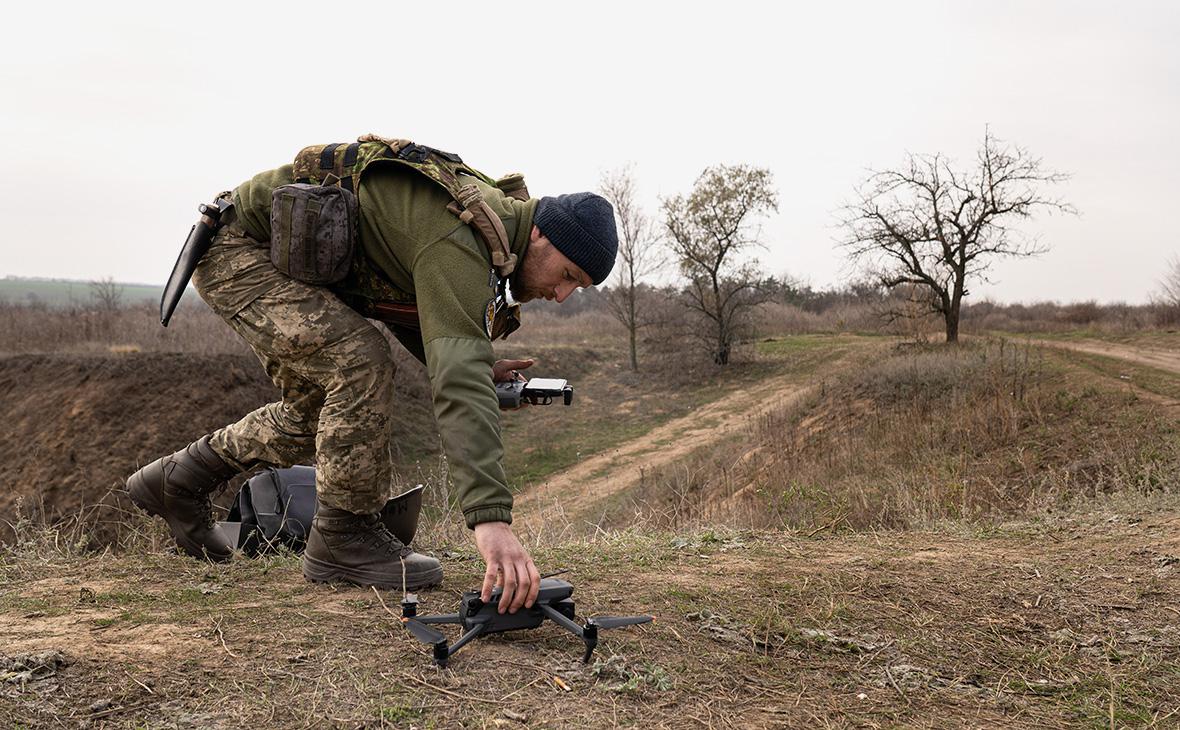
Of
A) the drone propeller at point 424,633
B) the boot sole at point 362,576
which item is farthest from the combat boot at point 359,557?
the drone propeller at point 424,633

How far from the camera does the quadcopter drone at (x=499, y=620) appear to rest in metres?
2.35

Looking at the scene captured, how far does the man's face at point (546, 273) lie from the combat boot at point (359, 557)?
109 cm

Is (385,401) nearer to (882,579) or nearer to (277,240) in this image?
(277,240)

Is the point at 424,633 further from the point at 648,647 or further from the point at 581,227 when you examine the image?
the point at 581,227

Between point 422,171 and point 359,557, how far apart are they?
148 centimetres

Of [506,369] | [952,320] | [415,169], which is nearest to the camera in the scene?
[415,169]

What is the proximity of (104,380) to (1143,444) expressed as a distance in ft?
59.8

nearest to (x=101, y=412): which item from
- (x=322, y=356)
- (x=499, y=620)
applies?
(x=322, y=356)

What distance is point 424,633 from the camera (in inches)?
93.9

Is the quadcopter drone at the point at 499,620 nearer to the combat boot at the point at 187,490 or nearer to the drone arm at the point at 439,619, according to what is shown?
the drone arm at the point at 439,619

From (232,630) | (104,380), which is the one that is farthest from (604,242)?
(104,380)

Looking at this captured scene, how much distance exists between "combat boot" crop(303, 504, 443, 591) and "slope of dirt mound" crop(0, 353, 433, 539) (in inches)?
508

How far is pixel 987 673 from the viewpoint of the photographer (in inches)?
98.0

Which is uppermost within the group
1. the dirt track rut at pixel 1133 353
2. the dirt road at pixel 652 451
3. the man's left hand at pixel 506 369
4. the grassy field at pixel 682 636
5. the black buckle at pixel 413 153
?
the black buckle at pixel 413 153
